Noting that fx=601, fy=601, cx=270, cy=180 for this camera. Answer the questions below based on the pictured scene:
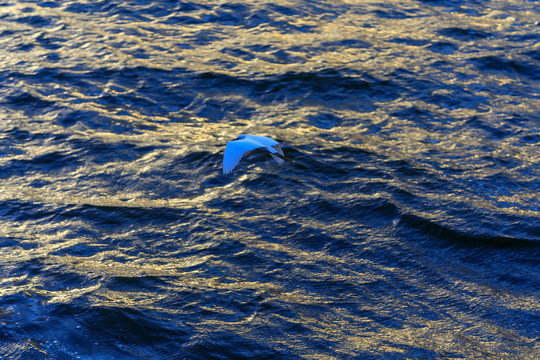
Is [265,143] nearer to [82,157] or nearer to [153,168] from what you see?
[153,168]

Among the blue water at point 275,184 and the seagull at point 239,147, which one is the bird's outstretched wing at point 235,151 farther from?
the blue water at point 275,184

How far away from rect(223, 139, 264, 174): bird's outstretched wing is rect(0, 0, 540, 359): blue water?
0.68m

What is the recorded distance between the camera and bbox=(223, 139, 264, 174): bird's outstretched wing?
630cm

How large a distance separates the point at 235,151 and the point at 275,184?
1.14 metres

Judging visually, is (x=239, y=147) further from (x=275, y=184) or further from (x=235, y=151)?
(x=275, y=184)

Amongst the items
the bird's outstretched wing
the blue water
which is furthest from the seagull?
the blue water

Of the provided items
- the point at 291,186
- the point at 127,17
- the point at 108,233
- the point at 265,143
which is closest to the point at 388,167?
the point at 291,186

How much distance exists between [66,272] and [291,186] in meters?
2.80

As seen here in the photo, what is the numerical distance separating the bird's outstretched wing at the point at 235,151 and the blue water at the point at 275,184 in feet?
2.23

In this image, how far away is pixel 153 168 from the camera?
766 cm

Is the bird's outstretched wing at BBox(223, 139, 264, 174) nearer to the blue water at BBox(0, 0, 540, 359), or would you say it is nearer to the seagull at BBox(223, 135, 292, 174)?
the seagull at BBox(223, 135, 292, 174)

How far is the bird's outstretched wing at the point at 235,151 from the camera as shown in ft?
20.7

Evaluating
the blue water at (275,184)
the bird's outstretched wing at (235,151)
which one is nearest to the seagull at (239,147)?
the bird's outstretched wing at (235,151)

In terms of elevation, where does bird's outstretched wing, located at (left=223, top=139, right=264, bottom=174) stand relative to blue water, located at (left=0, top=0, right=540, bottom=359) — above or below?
above
